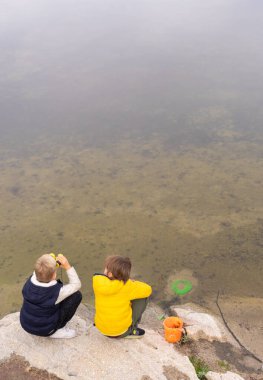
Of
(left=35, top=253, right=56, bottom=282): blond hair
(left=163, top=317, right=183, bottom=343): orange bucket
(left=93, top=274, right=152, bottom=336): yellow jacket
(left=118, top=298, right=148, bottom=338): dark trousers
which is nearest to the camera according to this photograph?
(left=35, top=253, right=56, bottom=282): blond hair

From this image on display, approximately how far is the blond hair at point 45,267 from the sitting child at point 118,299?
32cm

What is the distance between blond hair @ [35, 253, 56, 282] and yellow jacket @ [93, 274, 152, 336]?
318 mm

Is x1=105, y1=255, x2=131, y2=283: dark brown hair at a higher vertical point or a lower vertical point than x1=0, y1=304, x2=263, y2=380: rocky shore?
higher

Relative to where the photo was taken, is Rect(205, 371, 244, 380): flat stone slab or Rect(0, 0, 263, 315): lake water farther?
Rect(0, 0, 263, 315): lake water

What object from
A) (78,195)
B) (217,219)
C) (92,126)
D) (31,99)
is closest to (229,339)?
(217,219)

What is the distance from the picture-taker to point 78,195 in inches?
213

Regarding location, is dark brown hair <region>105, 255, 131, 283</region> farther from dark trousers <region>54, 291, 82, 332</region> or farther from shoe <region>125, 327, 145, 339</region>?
shoe <region>125, 327, 145, 339</region>

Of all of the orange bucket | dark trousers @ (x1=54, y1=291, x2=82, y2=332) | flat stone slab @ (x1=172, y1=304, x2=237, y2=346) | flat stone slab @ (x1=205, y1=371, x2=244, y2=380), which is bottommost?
flat stone slab @ (x1=172, y1=304, x2=237, y2=346)

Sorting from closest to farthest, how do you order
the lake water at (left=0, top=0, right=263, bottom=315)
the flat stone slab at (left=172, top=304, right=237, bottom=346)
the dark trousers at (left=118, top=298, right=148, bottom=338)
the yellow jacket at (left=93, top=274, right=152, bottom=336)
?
the yellow jacket at (left=93, top=274, right=152, bottom=336) < the dark trousers at (left=118, top=298, right=148, bottom=338) < the flat stone slab at (left=172, top=304, right=237, bottom=346) < the lake water at (left=0, top=0, right=263, bottom=315)

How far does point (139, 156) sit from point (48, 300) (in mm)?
3763

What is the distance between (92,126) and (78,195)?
2.03m

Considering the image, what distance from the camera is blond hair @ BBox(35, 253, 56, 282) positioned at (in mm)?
2570

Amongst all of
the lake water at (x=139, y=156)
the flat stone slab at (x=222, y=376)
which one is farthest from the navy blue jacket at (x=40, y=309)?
the lake water at (x=139, y=156)

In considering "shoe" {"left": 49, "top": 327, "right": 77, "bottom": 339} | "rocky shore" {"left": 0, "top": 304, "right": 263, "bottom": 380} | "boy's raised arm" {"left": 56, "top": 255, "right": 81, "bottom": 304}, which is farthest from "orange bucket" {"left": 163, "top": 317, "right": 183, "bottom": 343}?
"boy's raised arm" {"left": 56, "top": 255, "right": 81, "bottom": 304}
